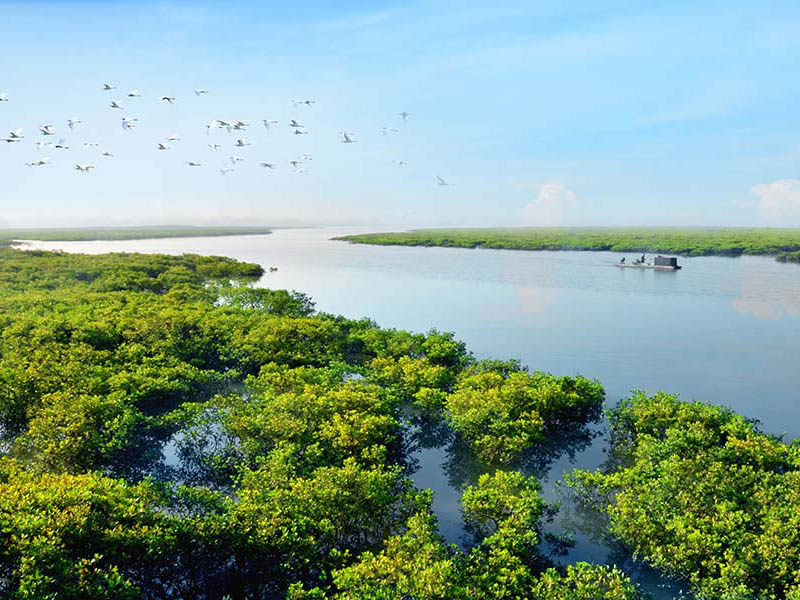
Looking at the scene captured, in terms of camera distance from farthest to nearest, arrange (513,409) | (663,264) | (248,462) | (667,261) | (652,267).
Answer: (652,267) < (663,264) < (667,261) < (513,409) < (248,462)

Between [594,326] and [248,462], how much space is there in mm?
28591

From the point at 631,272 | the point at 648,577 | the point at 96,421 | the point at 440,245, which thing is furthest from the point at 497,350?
the point at 440,245

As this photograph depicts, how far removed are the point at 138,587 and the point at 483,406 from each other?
10629 mm

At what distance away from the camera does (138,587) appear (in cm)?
959

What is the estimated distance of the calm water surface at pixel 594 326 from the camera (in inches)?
669

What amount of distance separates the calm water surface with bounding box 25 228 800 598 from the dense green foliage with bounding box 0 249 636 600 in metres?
1.25

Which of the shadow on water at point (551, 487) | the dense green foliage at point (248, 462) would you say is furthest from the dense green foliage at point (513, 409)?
the shadow on water at point (551, 487)

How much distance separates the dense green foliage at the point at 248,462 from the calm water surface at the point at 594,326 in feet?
4.10

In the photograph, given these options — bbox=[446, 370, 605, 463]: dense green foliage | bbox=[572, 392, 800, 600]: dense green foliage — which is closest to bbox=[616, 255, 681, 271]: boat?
bbox=[446, 370, 605, 463]: dense green foliage

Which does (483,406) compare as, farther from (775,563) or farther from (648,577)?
(775,563)

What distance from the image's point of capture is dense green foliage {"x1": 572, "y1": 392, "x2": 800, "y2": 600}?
9812mm

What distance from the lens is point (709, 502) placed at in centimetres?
1166

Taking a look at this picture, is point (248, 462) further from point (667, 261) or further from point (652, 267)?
point (652, 267)

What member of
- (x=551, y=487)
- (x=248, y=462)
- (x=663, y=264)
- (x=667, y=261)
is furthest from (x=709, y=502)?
(x=663, y=264)
